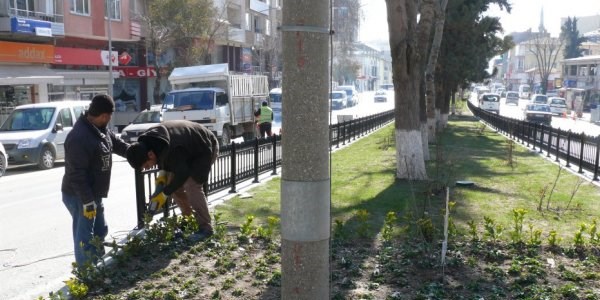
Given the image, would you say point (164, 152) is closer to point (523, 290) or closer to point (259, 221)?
point (259, 221)

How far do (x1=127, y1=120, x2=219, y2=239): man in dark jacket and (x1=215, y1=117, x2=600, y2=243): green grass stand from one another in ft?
4.85

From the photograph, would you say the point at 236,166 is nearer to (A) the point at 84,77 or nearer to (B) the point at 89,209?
(B) the point at 89,209

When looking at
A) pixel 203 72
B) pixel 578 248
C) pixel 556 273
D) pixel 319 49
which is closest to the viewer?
pixel 319 49

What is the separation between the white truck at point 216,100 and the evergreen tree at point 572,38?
259 feet

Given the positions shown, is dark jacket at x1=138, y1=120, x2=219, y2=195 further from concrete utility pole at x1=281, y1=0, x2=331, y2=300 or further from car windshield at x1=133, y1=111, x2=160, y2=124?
car windshield at x1=133, y1=111, x2=160, y2=124

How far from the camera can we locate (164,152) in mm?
6102

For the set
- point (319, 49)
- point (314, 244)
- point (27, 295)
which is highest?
point (319, 49)

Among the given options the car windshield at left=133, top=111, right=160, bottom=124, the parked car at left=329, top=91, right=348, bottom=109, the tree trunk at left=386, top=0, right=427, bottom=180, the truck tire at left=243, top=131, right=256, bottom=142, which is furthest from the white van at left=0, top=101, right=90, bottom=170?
the parked car at left=329, top=91, right=348, bottom=109

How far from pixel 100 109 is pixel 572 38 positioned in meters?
97.5

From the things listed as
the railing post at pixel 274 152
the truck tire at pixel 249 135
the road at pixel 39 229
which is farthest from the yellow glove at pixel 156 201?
the truck tire at pixel 249 135

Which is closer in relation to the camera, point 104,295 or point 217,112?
point 104,295

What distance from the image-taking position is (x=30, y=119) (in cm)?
1691

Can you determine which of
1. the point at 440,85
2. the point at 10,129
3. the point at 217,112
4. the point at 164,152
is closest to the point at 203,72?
the point at 217,112

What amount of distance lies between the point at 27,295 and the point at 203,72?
18311 mm
